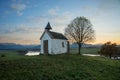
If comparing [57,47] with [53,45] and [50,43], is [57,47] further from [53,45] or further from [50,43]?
[50,43]

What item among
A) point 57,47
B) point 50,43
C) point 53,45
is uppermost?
point 50,43

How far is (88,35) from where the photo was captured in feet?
168

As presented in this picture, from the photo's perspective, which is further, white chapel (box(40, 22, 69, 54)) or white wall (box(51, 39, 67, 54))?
white wall (box(51, 39, 67, 54))

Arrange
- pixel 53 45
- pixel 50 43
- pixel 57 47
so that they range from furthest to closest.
→ pixel 57 47
pixel 53 45
pixel 50 43

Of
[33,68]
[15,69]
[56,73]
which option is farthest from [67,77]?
[15,69]

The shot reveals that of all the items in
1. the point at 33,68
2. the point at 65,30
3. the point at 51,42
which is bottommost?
the point at 33,68

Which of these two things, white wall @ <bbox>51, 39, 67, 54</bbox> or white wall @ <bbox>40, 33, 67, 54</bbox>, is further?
white wall @ <bbox>51, 39, 67, 54</bbox>

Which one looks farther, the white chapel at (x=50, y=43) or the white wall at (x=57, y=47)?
the white wall at (x=57, y=47)

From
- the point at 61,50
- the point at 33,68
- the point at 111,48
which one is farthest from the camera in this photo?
the point at 111,48

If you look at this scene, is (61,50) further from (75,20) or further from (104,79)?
(104,79)

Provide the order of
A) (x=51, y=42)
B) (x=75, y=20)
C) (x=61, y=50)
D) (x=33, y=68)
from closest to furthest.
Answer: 1. (x=33, y=68)
2. (x=51, y=42)
3. (x=61, y=50)
4. (x=75, y=20)

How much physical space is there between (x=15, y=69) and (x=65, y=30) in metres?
31.5

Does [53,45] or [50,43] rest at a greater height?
[50,43]

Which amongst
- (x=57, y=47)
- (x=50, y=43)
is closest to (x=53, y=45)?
(x=50, y=43)
